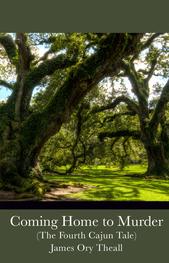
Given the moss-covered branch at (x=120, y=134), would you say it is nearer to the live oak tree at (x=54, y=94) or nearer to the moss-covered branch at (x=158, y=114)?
the moss-covered branch at (x=158, y=114)

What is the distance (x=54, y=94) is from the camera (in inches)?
898

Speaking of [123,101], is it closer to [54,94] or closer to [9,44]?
[9,44]

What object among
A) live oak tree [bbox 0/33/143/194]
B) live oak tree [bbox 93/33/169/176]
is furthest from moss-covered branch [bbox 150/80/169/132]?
live oak tree [bbox 0/33/143/194]

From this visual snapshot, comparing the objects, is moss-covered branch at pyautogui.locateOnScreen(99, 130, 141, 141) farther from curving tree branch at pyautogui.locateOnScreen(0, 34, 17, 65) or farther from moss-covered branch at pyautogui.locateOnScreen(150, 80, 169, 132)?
curving tree branch at pyautogui.locateOnScreen(0, 34, 17, 65)

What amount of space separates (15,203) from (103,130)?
23584mm

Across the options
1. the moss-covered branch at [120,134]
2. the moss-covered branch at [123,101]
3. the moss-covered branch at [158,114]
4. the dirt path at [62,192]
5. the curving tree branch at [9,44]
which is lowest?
the dirt path at [62,192]

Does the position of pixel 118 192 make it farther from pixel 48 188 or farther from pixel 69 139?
pixel 69 139

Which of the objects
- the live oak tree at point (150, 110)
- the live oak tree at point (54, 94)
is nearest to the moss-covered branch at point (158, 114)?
the live oak tree at point (150, 110)

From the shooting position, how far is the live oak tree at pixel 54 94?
2041 centimetres

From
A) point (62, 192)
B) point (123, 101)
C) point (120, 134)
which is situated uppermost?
point (123, 101)

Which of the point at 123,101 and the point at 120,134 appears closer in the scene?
the point at 123,101

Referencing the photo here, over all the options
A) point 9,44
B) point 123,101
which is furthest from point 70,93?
point 123,101

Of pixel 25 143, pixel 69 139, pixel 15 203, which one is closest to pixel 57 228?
pixel 15 203

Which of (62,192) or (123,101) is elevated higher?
(123,101)
